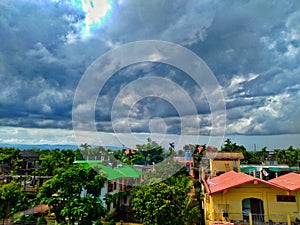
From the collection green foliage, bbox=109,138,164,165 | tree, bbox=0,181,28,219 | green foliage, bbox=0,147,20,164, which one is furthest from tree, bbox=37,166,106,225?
green foliage, bbox=0,147,20,164

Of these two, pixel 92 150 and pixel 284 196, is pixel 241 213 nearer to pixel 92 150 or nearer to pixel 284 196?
pixel 284 196

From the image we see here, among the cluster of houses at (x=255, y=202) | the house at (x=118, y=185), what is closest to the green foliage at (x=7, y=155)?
the house at (x=118, y=185)

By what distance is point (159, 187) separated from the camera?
36.9 feet

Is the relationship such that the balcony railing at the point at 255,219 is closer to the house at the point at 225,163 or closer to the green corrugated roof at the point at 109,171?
the green corrugated roof at the point at 109,171

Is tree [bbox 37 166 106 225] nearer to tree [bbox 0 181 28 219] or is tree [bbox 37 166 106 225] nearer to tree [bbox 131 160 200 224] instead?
tree [bbox 131 160 200 224]

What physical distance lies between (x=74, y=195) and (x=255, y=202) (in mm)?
8136

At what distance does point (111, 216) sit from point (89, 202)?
6188 mm

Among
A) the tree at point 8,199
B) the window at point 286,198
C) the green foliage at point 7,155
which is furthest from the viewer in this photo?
the green foliage at point 7,155

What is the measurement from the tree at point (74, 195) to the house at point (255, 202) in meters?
5.30

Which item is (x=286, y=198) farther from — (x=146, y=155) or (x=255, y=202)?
(x=146, y=155)

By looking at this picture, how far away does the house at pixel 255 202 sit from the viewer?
9.19m

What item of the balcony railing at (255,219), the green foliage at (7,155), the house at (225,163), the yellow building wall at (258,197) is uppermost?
the green foliage at (7,155)

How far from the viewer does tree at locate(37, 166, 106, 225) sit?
10016 mm

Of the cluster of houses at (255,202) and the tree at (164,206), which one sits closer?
the cluster of houses at (255,202)
